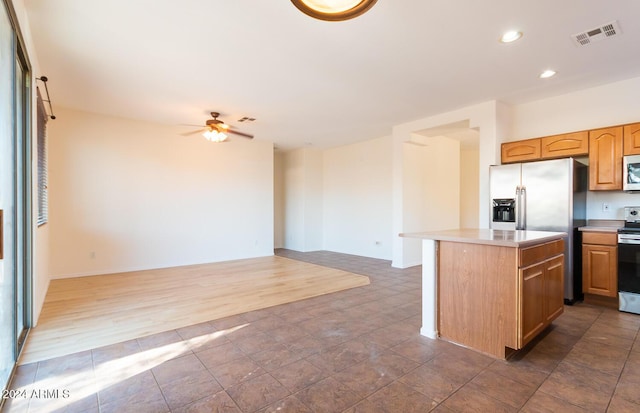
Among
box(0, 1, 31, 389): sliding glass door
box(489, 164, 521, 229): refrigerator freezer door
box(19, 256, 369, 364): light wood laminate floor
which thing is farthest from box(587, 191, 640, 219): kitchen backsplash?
box(0, 1, 31, 389): sliding glass door

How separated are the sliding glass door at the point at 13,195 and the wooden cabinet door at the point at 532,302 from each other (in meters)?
3.37

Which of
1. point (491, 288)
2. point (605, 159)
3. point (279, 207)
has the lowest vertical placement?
point (491, 288)

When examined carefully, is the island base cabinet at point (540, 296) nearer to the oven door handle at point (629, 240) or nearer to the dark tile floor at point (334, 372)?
the dark tile floor at point (334, 372)

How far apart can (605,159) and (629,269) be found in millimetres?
1282

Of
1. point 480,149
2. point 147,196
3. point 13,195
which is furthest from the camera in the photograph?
point 147,196

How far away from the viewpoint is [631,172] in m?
3.45

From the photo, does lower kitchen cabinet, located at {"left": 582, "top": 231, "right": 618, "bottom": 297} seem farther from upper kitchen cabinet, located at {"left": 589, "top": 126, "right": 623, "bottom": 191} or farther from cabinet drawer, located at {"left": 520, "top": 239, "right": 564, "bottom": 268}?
cabinet drawer, located at {"left": 520, "top": 239, "right": 564, "bottom": 268}

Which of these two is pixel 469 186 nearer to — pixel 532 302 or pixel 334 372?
pixel 532 302

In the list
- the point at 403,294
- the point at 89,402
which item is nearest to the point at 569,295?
the point at 403,294

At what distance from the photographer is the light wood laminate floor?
2.79m

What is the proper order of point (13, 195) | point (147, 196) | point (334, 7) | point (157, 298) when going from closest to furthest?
point (334, 7)
point (13, 195)
point (157, 298)
point (147, 196)


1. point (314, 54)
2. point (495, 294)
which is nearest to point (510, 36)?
point (314, 54)

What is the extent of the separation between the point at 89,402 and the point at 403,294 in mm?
3340

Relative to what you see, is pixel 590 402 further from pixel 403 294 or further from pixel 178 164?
pixel 178 164
